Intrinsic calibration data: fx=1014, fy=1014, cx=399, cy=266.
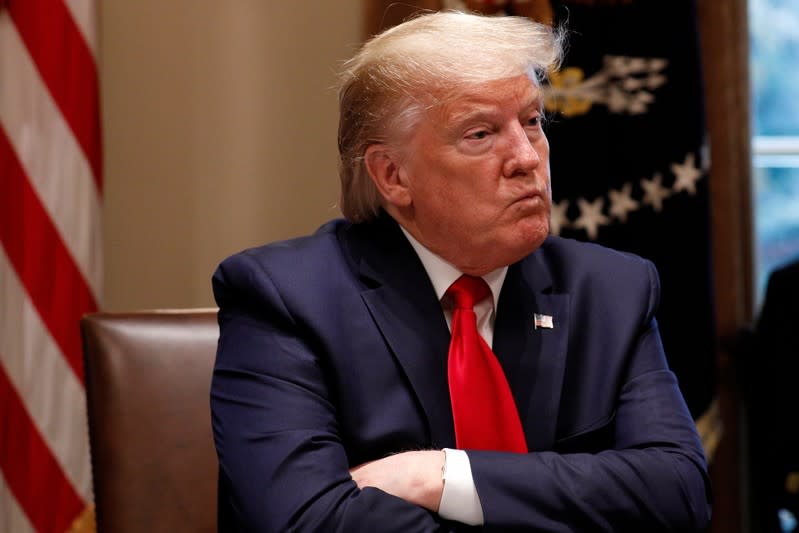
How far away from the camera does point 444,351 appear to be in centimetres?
159

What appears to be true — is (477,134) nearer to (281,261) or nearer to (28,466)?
(281,261)

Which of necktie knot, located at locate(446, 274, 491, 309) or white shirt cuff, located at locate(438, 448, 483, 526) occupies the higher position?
necktie knot, located at locate(446, 274, 491, 309)

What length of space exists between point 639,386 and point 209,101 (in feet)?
6.36

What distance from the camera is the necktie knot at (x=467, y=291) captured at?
1.62 m

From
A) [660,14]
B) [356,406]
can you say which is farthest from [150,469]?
[660,14]

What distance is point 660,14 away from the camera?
2.98m

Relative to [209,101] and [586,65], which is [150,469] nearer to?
[209,101]

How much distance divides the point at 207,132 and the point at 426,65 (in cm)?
174

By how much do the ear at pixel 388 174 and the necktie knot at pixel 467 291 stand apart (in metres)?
0.15

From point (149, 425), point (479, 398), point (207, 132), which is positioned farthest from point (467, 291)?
point (207, 132)

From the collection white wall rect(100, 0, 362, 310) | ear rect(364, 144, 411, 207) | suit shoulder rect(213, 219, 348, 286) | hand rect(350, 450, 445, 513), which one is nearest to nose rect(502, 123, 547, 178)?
ear rect(364, 144, 411, 207)

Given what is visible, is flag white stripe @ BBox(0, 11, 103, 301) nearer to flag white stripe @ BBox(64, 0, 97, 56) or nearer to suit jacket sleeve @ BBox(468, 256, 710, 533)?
flag white stripe @ BBox(64, 0, 97, 56)

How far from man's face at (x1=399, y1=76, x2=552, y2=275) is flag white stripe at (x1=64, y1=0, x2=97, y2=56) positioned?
142cm

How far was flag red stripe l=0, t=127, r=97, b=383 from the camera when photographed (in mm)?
2576
